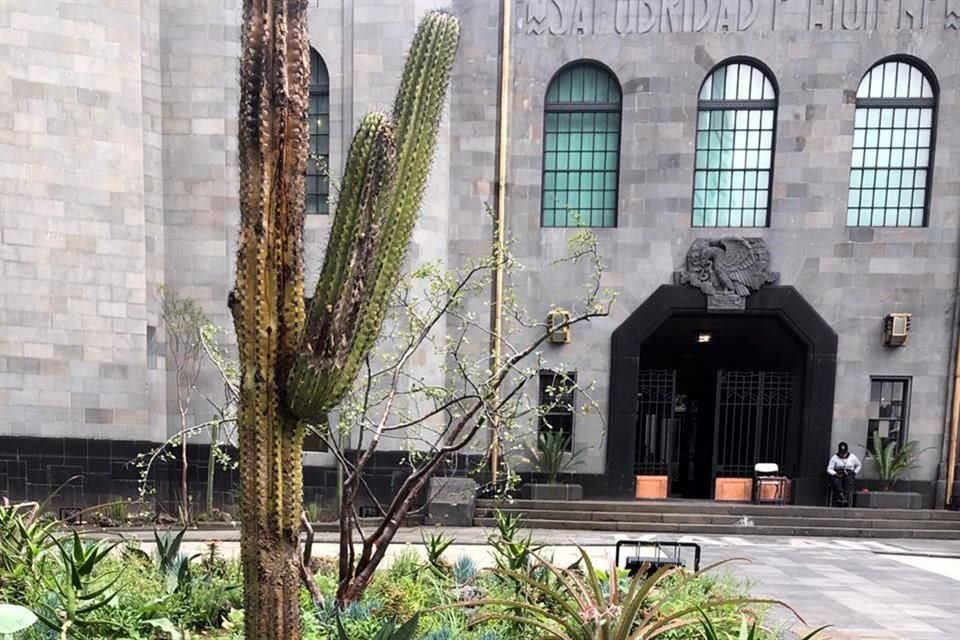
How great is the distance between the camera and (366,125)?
289 cm

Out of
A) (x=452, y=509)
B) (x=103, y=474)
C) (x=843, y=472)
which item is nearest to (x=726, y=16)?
(x=843, y=472)

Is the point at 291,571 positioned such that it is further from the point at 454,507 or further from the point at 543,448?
the point at 543,448

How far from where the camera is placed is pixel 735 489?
10.6 meters

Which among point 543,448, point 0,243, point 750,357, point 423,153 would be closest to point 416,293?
point 543,448

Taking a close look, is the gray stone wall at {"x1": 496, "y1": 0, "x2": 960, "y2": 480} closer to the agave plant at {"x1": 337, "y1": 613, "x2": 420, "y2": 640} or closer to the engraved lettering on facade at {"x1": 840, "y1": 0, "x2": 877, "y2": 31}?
the engraved lettering on facade at {"x1": 840, "y1": 0, "x2": 877, "y2": 31}

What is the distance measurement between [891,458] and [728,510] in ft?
10.8

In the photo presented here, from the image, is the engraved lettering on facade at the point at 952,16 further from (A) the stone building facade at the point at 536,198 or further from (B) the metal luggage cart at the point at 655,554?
(B) the metal luggage cart at the point at 655,554

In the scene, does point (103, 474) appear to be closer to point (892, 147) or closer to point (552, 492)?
point (552, 492)

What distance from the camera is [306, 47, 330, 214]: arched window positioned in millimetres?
9922

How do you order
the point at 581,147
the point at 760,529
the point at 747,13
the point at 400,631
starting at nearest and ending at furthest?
the point at 400,631 → the point at 760,529 → the point at 747,13 → the point at 581,147

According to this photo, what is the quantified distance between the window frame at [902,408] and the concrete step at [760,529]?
1.58 meters

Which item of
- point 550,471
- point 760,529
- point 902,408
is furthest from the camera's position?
point 902,408

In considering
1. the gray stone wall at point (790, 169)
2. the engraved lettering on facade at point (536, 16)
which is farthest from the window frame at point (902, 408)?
the engraved lettering on facade at point (536, 16)

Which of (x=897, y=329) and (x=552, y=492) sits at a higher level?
(x=897, y=329)
